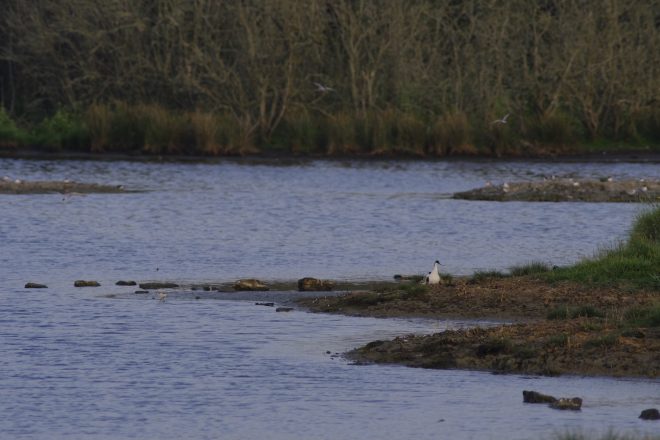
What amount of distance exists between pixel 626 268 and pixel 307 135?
106 feet

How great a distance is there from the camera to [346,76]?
173 feet

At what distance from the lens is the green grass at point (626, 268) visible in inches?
740

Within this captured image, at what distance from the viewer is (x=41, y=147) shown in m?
52.2

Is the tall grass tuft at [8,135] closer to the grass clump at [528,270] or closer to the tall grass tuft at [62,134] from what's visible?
the tall grass tuft at [62,134]

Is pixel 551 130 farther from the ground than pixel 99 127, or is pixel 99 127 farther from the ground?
pixel 551 130

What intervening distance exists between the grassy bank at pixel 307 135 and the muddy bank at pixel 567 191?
35.7 feet

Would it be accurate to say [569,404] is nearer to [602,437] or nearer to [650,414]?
[650,414]

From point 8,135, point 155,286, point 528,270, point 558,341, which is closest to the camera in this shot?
point 558,341


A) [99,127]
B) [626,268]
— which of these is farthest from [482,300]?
[99,127]

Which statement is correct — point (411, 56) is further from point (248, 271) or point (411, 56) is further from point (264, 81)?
point (248, 271)

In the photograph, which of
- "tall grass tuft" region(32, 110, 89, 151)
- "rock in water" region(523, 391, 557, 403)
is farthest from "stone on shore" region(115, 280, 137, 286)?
"tall grass tuft" region(32, 110, 89, 151)

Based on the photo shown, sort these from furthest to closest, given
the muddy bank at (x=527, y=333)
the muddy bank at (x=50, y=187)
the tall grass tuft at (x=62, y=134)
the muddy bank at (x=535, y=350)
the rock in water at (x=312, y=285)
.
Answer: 1. the tall grass tuft at (x=62, y=134)
2. the muddy bank at (x=50, y=187)
3. the rock in water at (x=312, y=285)
4. the muddy bank at (x=527, y=333)
5. the muddy bank at (x=535, y=350)

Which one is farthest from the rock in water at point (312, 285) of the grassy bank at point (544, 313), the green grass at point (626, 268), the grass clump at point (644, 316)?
the grass clump at point (644, 316)

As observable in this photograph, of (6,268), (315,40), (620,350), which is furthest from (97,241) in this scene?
(315,40)
